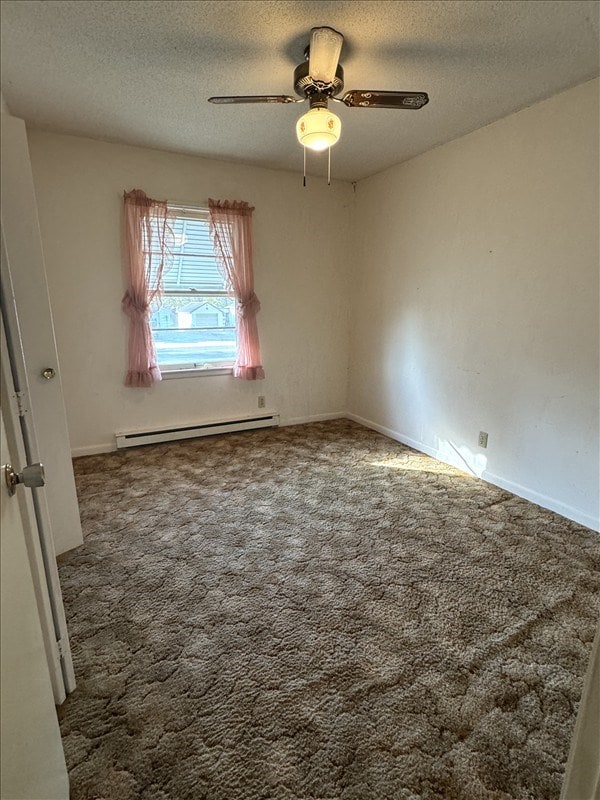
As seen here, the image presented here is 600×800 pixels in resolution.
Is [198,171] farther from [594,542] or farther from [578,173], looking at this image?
[594,542]

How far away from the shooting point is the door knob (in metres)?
0.78

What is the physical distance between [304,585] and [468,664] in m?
0.71

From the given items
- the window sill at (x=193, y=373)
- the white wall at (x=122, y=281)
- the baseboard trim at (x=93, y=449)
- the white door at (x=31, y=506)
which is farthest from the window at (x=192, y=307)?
the white door at (x=31, y=506)

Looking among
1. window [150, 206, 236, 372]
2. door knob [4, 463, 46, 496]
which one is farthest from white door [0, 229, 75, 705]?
window [150, 206, 236, 372]

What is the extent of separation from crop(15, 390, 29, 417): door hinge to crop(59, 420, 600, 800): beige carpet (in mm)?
949

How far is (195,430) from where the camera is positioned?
367cm

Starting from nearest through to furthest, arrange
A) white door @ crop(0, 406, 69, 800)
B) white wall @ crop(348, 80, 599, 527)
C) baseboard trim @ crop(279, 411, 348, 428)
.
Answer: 1. white door @ crop(0, 406, 69, 800)
2. white wall @ crop(348, 80, 599, 527)
3. baseboard trim @ crop(279, 411, 348, 428)

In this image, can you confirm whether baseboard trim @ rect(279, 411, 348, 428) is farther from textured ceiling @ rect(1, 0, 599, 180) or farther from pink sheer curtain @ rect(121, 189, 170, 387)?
textured ceiling @ rect(1, 0, 599, 180)

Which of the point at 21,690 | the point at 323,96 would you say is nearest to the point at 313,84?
the point at 323,96

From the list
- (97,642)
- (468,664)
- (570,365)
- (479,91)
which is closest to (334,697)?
(468,664)

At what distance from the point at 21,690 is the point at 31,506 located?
0.45 m

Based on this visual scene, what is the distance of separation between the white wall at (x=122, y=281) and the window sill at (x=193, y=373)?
44 millimetres

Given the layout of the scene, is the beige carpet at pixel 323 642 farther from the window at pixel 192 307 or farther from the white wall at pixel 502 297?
the window at pixel 192 307

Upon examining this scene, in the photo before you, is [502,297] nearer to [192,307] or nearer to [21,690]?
[192,307]
